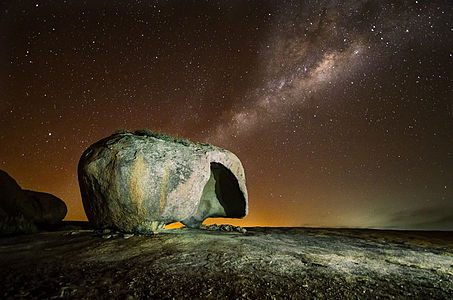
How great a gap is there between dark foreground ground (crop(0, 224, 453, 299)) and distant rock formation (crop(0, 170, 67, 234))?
16.0 ft

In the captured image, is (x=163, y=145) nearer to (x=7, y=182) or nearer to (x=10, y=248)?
(x=10, y=248)

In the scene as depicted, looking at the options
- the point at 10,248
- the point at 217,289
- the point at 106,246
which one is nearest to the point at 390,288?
the point at 217,289

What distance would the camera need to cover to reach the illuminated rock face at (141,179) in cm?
500

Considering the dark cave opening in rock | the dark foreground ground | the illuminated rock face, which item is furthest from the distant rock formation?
the dark cave opening in rock

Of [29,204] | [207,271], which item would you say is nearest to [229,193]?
[207,271]

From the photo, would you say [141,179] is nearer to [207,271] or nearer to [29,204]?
[207,271]

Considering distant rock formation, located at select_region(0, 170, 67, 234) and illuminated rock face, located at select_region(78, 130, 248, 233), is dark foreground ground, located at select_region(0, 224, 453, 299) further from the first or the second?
distant rock formation, located at select_region(0, 170, 67, 234)

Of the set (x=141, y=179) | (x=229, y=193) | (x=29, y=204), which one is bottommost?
(x=29, y=204)

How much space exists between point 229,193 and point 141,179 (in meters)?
4.21

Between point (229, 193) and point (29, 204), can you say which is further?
point (229, 193)

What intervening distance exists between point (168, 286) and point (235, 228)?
4909mm

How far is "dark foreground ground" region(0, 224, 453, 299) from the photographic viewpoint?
216 centimetres

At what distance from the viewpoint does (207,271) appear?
271 centimetres

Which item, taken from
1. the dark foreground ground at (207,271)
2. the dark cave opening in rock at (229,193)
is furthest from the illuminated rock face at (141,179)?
the dark cave opening in rock at (229,193)
